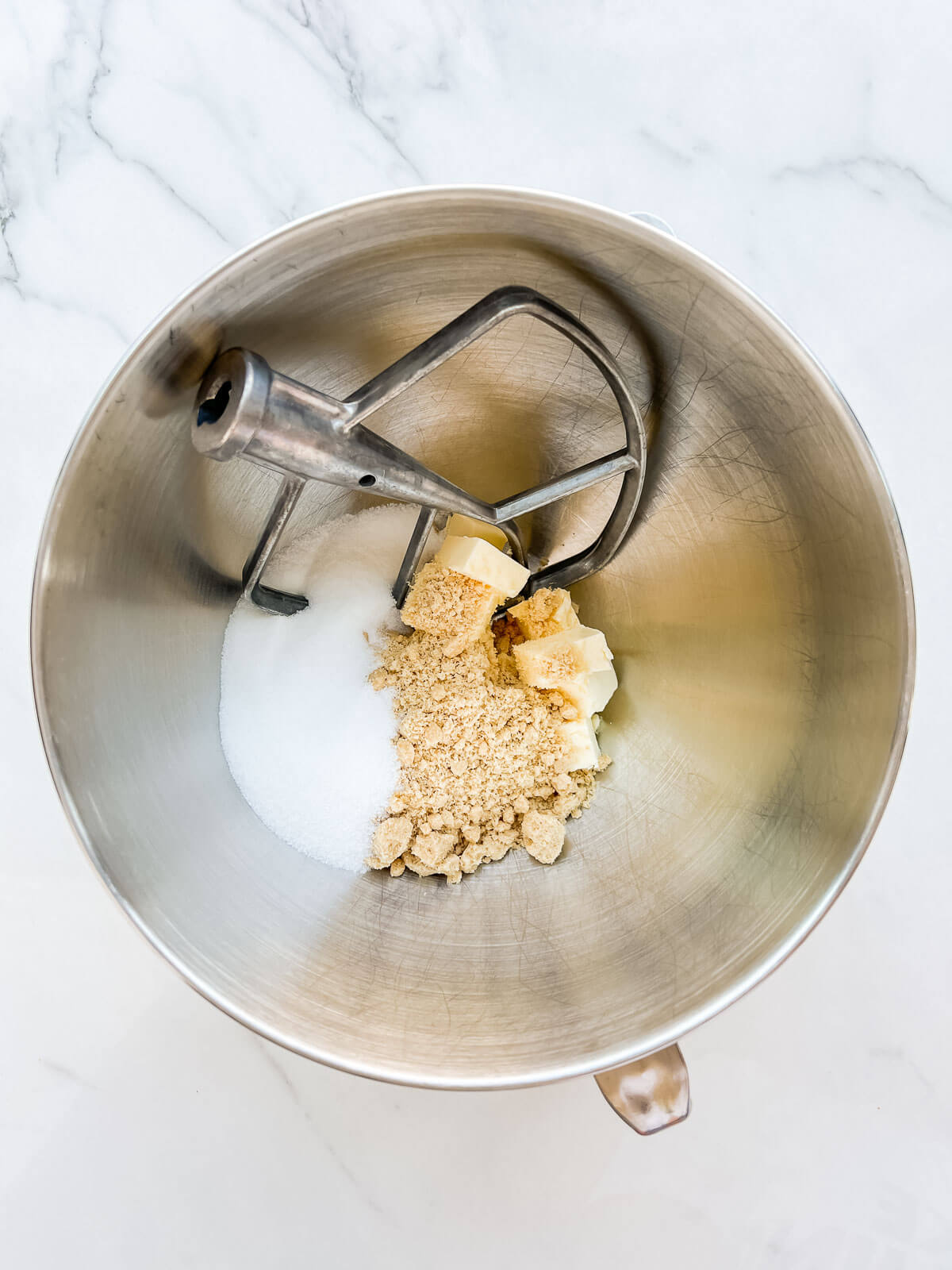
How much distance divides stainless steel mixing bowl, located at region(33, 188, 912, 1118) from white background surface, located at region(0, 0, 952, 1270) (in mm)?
161

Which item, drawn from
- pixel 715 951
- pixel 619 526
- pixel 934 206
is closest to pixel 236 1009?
pixel 715 951

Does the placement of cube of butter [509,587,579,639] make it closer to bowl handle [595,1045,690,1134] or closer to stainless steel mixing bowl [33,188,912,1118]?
stainless steel mixing bowl [33,188,912,1118]

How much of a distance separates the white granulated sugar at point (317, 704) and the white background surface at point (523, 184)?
180 mm

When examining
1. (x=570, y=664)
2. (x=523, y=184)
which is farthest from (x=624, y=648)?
(x=523, y=184)

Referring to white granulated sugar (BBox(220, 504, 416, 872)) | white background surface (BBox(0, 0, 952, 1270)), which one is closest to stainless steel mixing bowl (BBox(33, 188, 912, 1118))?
white granulated sugar (BBox(220, 504, 416, 872))

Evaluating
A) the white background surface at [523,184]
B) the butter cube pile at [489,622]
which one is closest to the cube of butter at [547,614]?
the butter cube pile at [489,622]

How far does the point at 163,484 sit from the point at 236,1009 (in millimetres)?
299

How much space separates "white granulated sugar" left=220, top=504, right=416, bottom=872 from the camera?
0.56 metres

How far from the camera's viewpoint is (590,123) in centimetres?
62

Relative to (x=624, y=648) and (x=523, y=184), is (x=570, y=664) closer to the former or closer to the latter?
(x=624, y=648)

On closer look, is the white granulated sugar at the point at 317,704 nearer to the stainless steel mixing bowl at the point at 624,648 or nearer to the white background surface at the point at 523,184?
the stainless steel mixing bowl at the point at 624,648

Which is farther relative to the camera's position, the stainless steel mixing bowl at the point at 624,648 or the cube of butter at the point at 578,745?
the cube of butter at the point at 578,745

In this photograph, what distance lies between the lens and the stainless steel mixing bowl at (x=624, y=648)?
1.48ft

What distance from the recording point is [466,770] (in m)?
0.56
